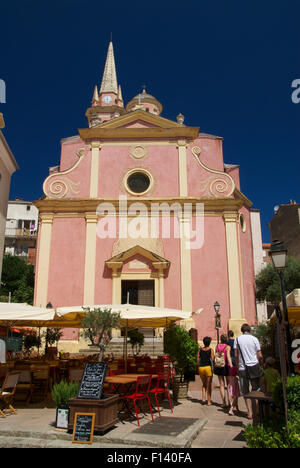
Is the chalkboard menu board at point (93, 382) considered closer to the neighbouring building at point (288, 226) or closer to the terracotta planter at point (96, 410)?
the terracotta planter at point (96, 410)

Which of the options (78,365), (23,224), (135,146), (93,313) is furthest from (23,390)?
(23,224)

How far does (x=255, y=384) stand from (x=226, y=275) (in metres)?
12.1

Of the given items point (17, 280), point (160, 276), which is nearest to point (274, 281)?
point (160, 276)

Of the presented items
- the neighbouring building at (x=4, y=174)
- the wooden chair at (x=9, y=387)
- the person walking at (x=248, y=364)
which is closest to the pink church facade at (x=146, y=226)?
the neighbouring building at (x=4, y=174)

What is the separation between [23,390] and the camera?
9164 millimetres

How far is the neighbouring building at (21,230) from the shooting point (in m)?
45.9

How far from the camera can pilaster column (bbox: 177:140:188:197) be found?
20.2m

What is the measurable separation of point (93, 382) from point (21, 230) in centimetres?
4383

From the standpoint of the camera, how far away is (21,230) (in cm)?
4734

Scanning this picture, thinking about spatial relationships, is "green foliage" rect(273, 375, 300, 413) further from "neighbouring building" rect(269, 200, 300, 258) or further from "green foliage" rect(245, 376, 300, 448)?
"neighbouring building" rect(269, 200, 300, 258)

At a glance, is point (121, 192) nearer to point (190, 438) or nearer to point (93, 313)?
point (93, 313)

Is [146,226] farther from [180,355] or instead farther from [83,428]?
[83,428]

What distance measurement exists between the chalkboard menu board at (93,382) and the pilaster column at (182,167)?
14.5 meters

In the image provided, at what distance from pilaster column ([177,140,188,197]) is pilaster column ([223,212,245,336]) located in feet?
8.31
